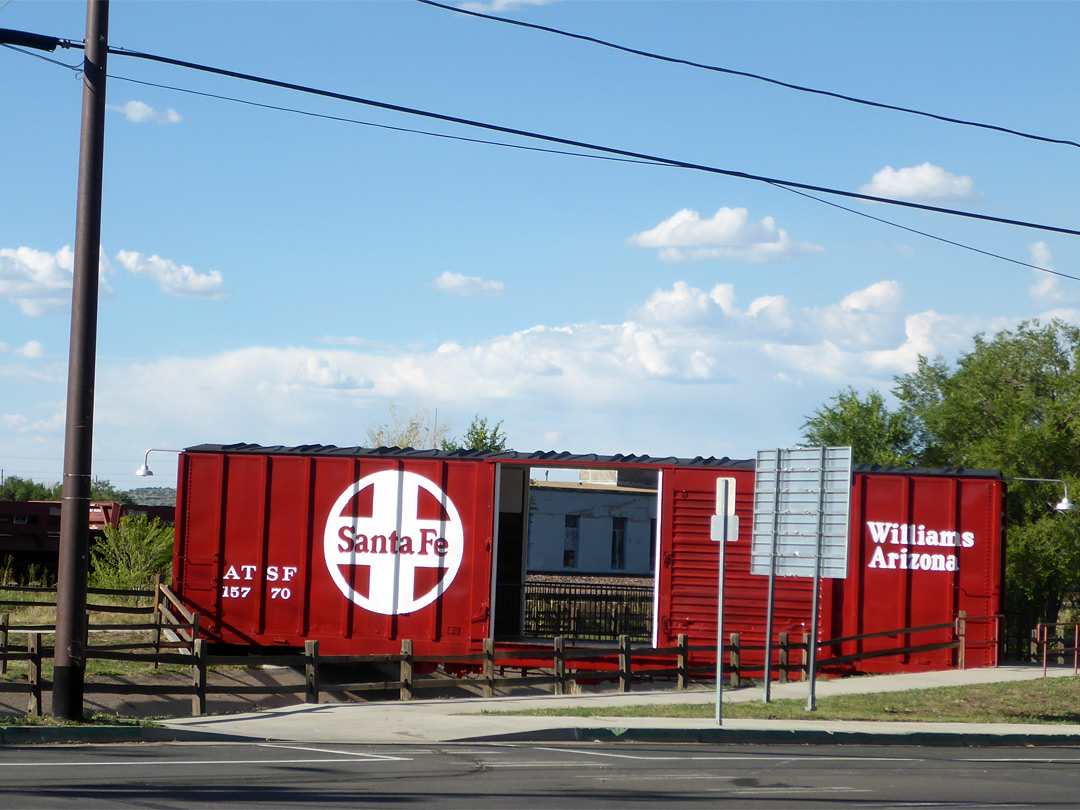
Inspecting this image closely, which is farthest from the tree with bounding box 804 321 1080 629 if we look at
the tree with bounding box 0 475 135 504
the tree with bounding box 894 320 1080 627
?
the tree with bounding box 0 475 135 504

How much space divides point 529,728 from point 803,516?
5.00 m

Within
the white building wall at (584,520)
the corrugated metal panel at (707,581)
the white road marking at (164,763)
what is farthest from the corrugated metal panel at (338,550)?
the white building wall at (584,520)

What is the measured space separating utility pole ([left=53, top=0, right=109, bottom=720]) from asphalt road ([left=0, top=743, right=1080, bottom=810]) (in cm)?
144

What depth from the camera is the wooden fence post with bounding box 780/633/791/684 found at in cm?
1811

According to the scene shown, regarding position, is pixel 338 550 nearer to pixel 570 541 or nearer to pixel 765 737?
pixel 765 737

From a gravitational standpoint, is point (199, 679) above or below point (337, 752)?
above

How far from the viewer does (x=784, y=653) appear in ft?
59.9

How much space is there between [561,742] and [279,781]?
435 cm

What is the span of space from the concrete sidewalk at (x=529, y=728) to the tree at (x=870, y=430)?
91.8ft

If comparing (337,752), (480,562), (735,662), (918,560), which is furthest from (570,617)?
(337,752)

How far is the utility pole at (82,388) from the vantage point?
41.4 ft

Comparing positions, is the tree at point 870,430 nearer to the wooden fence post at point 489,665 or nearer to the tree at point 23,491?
the wooden fence post at point 489,665

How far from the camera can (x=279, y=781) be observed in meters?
9.39

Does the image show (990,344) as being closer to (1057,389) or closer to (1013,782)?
(1057,389)
